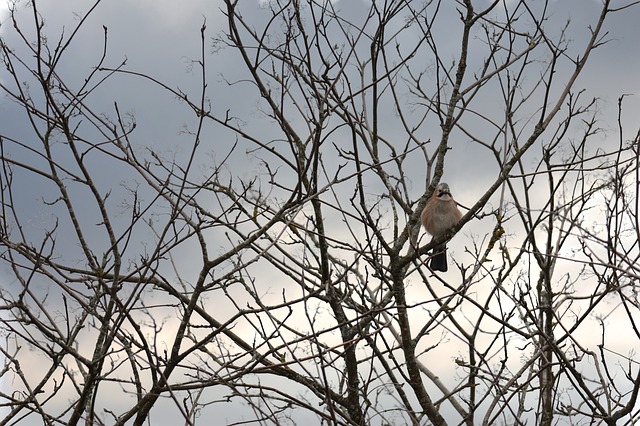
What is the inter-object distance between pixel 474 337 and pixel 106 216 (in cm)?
251

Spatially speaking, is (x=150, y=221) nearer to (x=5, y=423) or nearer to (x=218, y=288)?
(x=218, y=288)

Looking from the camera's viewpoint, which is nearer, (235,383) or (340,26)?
(235,383)

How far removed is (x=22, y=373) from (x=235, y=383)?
45.0 inches

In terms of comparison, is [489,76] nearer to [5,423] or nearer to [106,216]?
[106,216]

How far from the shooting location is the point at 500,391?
3955mm

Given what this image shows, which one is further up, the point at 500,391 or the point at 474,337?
the point at 474,337

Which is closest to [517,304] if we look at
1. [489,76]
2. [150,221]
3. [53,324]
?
[489,76]

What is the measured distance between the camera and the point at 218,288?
3338 mm

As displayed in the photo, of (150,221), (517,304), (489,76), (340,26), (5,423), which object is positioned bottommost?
(5,423)

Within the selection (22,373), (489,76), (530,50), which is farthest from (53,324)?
(530,50)

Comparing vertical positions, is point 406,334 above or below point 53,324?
above

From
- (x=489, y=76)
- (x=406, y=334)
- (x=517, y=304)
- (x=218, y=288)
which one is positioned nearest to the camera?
(x=218, y=288)

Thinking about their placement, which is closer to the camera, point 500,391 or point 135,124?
point 135,124

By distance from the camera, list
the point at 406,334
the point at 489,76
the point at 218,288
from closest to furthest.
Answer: the point at 218,288 → the point at 406,334 → the point at 489,76
